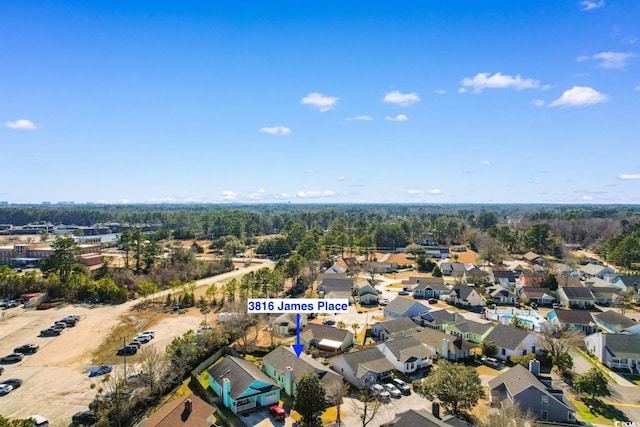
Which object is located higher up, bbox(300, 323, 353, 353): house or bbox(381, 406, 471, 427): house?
bbox(381, 406, 471, 427): house

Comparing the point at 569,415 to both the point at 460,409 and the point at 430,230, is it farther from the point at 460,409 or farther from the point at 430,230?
the point at 430,230

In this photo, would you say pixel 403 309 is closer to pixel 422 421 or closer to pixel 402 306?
pixel 402 306

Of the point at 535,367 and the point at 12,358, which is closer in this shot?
the point at 535,367

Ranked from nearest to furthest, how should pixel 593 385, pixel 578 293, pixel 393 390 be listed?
pixel 593 385 → pixel 393 390 → pixel 578 293

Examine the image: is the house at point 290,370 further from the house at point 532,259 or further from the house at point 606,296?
the house at point 532,259

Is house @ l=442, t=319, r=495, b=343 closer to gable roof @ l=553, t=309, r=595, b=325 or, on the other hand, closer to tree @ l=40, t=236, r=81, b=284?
gable roof @ l=553, t=309, r=595, b=325

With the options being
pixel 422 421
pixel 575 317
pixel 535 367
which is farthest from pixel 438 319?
pixel 422 421

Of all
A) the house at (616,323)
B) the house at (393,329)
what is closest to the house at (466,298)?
the house at (616,323)

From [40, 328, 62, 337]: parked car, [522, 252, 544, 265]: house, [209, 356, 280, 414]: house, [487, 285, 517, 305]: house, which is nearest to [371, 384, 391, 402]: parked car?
[209, 356, 280, 414]: house
